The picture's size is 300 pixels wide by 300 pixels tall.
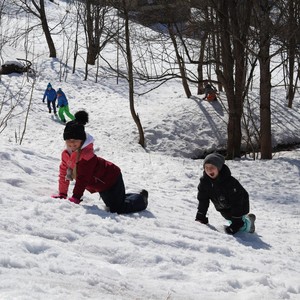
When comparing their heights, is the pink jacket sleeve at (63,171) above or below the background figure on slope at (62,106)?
below

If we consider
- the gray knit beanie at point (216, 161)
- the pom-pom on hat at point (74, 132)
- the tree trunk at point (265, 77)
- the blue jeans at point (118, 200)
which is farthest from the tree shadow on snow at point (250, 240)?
the tree trunk at point (265, 77)

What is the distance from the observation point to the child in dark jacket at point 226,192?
5465mm

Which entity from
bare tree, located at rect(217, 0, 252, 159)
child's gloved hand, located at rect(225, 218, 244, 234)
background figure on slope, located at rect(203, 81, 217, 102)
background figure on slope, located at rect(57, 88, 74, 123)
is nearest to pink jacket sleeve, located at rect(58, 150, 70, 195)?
child's gloved hand, located at rect(225, 218, 244, 234)

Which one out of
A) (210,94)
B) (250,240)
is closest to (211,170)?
(250,240)

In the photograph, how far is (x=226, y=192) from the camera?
5.55 meters

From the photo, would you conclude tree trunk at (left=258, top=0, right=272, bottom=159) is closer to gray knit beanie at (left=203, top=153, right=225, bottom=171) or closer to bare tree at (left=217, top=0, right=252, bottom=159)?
bare tree at (left=217, top=0, right=252, bottom=159)

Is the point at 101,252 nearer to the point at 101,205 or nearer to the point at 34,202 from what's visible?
the point at 34,202

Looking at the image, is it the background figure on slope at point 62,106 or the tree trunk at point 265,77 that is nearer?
the tree trunk at point 265,77

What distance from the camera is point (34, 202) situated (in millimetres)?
4719

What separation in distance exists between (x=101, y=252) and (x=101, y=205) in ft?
6.36

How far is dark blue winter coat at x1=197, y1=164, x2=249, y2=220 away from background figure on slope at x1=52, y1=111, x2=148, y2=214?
2.96 feet

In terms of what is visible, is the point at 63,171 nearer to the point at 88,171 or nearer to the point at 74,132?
the point at 88,171

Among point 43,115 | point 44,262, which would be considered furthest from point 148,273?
point 43,115

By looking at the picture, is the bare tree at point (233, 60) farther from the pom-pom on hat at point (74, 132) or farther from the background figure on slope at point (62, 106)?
the pom-pom on hat at point (74, 132)
